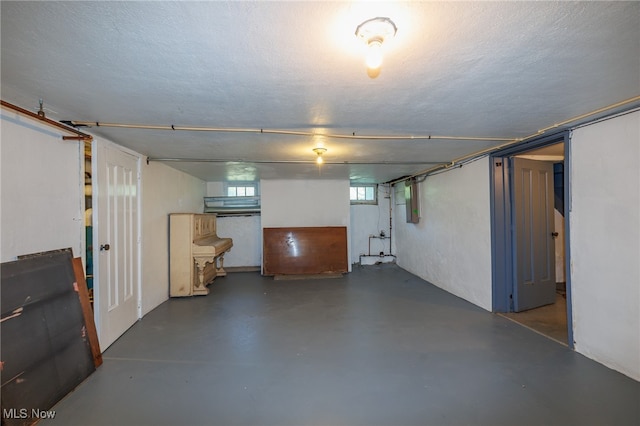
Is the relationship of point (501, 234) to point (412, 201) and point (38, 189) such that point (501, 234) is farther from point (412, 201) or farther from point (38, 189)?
point (38, 189)

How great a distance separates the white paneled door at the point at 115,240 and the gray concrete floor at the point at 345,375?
26cm

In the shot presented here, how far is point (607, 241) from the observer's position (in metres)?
2.24

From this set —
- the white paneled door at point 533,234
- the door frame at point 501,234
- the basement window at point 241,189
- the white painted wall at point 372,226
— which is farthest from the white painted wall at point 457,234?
the basement window at point 241,189

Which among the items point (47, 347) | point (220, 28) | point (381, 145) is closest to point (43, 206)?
point (47, 347)

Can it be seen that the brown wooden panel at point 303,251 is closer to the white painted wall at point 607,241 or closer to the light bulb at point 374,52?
the white painted wall at point 607,241

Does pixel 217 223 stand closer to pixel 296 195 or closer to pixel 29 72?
pixel 296 195

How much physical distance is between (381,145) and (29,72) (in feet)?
9.12

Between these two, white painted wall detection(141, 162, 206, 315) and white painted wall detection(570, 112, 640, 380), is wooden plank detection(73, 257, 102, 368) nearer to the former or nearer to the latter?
white painted wall detection(141, 162, 206, 315)

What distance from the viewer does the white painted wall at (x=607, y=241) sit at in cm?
206

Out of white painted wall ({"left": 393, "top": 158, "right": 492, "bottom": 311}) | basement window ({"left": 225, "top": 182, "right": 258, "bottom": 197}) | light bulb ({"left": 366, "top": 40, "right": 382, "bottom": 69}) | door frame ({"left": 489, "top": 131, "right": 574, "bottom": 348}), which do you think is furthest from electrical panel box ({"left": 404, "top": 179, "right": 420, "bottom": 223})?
light bulb ({"left": 366, "top": 40, "right": 382, "bottom": 69})

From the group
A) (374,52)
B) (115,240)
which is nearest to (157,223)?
(115,240)

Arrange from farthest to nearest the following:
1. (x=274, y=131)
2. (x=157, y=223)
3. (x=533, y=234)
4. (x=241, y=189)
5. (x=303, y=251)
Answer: (x=241, y=189) < (x=303, y=251) < (x=157, y=223) < (x=533, y=234) < (x=274, y=131)

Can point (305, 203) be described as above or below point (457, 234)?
above

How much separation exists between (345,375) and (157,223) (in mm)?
3277
